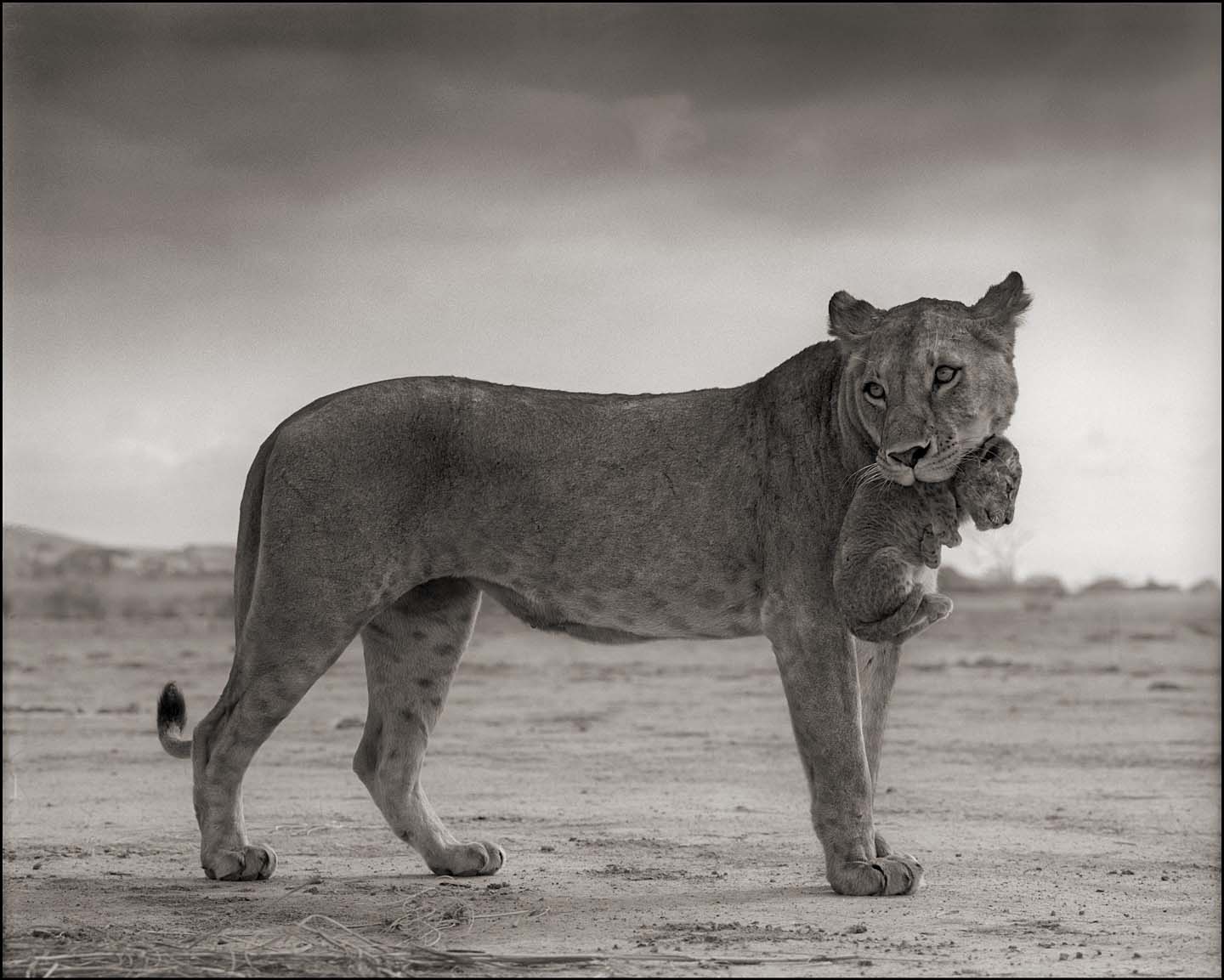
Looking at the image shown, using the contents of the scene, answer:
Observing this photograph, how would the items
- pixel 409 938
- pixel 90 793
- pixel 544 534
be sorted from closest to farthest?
pixel 409 938, pixel 544 534, pixel 90 793

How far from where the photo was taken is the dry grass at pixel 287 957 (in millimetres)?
4535

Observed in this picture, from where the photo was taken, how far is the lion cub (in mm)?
5355

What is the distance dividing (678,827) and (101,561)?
3700 centimetres

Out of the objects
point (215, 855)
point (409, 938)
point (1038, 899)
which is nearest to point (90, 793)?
point (215, 855)

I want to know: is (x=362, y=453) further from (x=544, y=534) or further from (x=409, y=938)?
(x=409, y=938)

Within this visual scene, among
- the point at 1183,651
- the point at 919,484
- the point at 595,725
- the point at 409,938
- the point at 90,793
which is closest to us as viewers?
the point at 409,938

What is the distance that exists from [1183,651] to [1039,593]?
16.1m

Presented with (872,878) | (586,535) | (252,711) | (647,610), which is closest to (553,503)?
(586,535)

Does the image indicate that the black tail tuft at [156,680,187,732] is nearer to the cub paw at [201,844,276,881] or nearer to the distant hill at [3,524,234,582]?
the cub paw at [201,844,276,881]

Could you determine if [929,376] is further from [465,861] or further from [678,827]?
[678,827]

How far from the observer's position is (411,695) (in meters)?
6.70

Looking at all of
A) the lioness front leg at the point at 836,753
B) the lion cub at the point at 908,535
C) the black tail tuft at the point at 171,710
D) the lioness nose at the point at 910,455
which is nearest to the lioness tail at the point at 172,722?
the black tail tuft at the point at 171,710

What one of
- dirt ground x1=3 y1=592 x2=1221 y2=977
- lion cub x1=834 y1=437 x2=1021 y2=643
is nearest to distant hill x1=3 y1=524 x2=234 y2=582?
dirt ground x1=3 y1=592 x2=1221 y2=977

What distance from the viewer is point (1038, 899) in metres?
5.85
